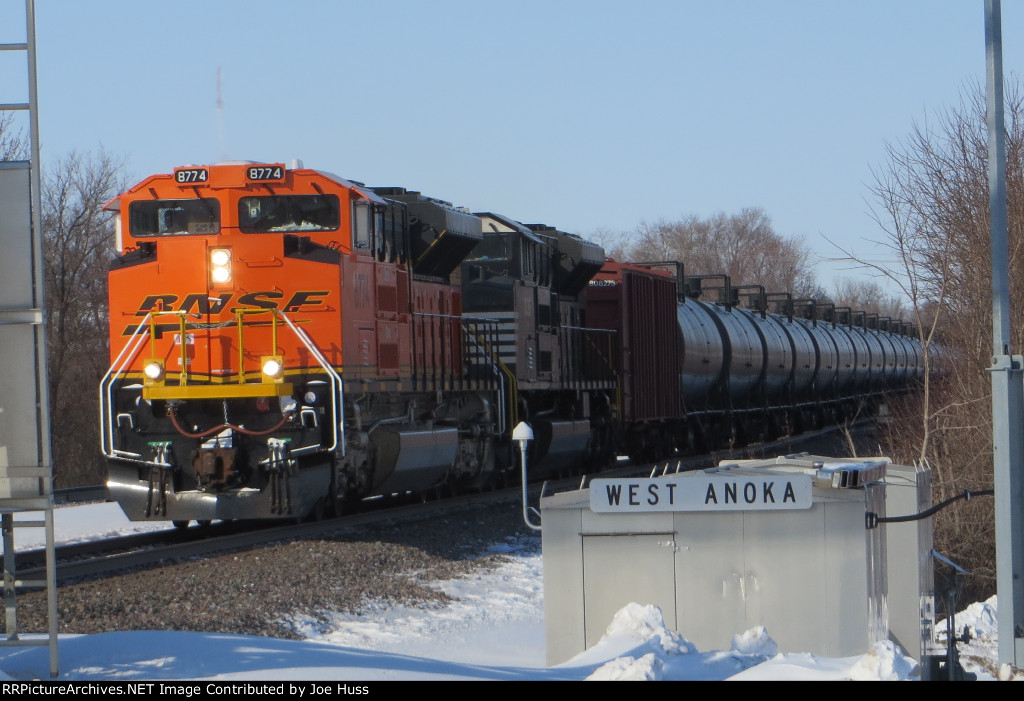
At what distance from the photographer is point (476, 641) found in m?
10.2

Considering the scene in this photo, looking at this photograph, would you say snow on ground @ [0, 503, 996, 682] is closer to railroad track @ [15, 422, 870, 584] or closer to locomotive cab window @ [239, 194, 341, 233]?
railroad track @ [15, 422, 870, 584]

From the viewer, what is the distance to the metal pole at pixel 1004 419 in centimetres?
896

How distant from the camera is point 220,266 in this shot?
560 inches

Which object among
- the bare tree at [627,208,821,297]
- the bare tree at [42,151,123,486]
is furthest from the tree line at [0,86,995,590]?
the bare tree at [627,208,821,297]

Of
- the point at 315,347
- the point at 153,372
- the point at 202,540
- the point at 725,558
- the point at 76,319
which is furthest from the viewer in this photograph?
the point at 76,319

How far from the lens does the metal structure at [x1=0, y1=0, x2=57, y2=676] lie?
5.88m

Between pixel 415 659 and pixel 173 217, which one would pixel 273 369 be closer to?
pixel 173 217

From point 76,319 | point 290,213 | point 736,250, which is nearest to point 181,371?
point 290,213

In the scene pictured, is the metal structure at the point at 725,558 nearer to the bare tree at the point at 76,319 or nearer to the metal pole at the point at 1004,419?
the metal pole at the point at 1004,419

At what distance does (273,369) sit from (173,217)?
8.23 feet

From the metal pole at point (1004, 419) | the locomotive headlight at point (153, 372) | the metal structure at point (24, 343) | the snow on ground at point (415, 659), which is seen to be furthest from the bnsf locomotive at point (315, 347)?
the metal structure at point (24, 343)

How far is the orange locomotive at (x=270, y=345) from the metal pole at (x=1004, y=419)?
678 centimetres

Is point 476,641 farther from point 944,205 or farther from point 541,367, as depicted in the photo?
point 944,205

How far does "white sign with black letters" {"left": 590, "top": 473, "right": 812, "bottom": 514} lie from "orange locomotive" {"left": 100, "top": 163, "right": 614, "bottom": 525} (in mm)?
5580
